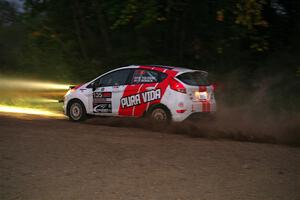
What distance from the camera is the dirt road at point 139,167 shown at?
654 centimetres

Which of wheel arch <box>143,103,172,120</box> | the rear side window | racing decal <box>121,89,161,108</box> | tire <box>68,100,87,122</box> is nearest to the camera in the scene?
wheel arch <box>143,103,172,120</box>

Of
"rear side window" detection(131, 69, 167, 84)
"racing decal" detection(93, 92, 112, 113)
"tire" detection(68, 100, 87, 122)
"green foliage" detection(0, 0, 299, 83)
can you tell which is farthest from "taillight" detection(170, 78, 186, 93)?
"green foliage" detection(0, 0, 299, 83)

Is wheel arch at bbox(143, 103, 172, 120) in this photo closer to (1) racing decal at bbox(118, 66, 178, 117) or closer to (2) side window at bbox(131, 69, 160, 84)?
(1) racing decal at bbox(118, 66, 178, 117)

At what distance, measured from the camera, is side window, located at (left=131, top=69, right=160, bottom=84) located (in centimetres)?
1241

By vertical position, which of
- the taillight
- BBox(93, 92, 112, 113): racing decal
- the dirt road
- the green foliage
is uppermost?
the green foliage

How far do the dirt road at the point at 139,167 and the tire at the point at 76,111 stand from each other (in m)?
2.48

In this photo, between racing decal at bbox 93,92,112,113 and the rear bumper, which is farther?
racing decal at bbox 93,92,112,113

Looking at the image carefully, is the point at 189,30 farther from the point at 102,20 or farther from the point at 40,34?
the point at 40,34

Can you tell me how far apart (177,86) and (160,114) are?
0.81 m

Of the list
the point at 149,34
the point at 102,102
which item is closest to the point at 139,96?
the point at 102,102

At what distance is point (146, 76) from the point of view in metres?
12.6

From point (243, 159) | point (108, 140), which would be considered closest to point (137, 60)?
point (108, 140)

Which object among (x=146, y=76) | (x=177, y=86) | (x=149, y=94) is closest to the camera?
(x=177, y=86)

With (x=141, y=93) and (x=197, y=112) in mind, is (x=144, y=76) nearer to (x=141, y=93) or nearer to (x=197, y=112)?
(x=141, y=93)
